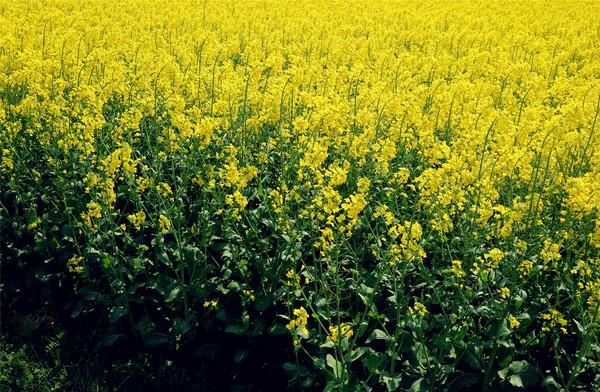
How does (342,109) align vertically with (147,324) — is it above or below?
above

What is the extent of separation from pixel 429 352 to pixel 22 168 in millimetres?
3240

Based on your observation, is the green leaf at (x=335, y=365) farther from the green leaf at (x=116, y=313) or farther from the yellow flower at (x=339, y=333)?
the green leaf at (x=116, y=313)

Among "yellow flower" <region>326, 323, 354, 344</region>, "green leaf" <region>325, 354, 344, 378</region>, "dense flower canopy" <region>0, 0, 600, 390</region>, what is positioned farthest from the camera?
"dense flower canopy" <region>0, 0, 600, 390</region>

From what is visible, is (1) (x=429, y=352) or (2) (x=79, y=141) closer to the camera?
(1) (x=429, y=352)

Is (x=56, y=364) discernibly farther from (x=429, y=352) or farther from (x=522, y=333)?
(x=522, y=333)

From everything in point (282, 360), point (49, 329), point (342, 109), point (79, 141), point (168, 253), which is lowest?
point (49, 329)

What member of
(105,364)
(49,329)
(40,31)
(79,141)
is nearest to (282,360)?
(105,364)

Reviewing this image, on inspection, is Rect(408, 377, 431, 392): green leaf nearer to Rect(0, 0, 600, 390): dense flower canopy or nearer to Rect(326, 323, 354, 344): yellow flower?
Rect(0, 0, 600, 390): dense flower canopy

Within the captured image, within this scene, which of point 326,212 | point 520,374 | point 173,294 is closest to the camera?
point 520,374

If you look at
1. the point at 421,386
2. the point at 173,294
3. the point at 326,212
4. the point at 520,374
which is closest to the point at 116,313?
the point at 173,294

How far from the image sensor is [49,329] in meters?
4.14

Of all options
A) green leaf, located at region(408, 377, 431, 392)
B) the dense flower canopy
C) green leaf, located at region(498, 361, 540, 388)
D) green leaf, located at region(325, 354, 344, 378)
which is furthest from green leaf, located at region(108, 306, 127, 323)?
green leaf, located at region(498, 361, 540, 388)

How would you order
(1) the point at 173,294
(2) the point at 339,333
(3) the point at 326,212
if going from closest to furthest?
(2) the point at 339,333 < (3) the point at 326,212 < (1) the point at 173,294

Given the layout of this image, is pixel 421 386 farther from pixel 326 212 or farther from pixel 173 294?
pixel 173 294
